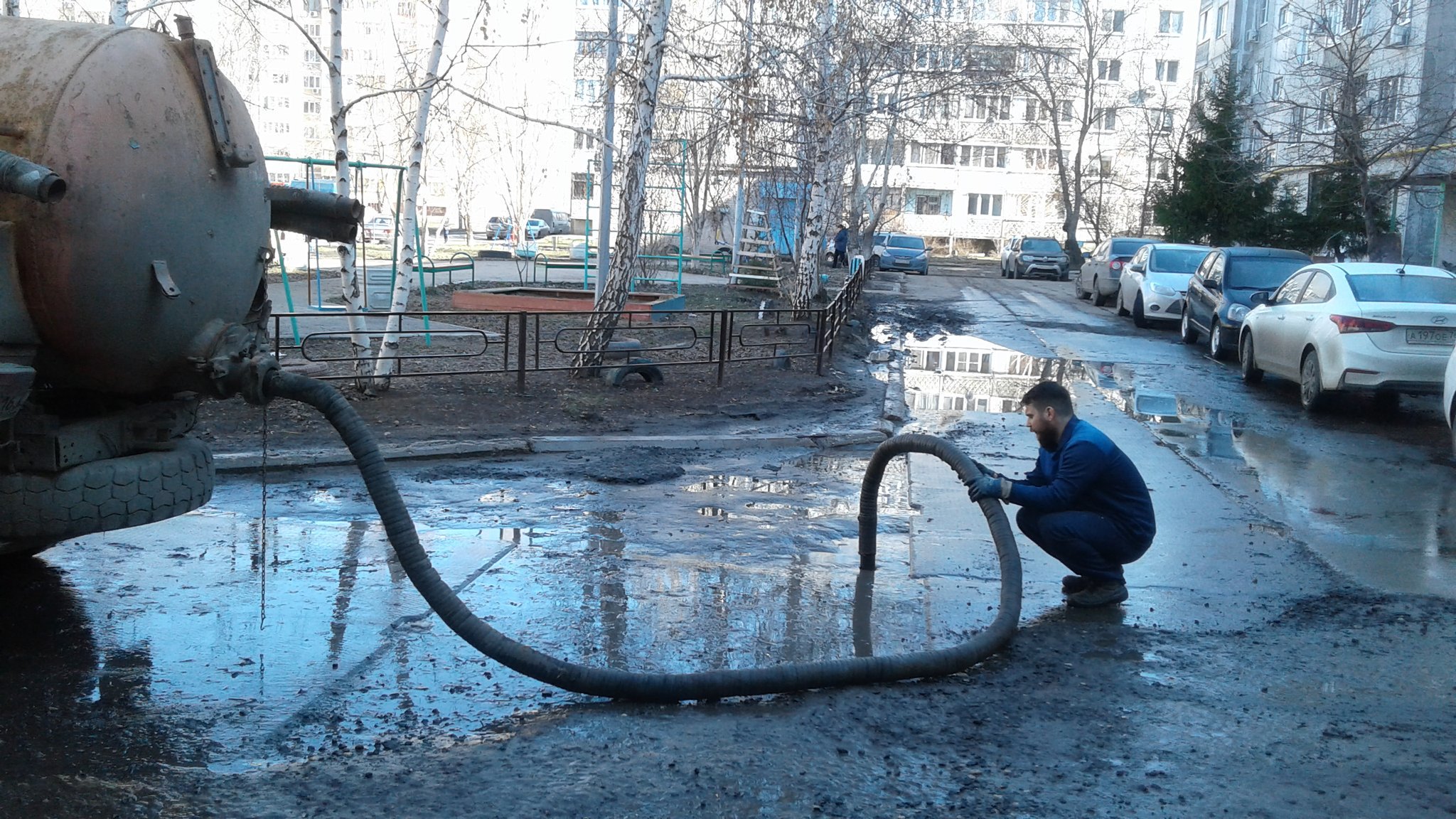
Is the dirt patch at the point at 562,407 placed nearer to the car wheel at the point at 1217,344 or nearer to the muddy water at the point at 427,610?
the muddy water at the point at 427,610

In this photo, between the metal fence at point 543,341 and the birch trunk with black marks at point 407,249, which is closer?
the birch trunk with black marks at point 407,249

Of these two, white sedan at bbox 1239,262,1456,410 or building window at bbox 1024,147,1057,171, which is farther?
building window at bbox 1024,147,1057,171

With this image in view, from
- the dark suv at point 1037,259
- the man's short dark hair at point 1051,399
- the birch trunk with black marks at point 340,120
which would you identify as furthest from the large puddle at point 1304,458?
the dark suv at point 1037,259

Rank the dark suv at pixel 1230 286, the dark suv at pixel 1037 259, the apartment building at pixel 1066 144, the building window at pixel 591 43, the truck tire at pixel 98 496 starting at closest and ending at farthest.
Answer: the truck tire at pixel 98 496, the building window at pixel 591 43, the dark suv at pixel 1230 286, the dark suv at pixel 1037 259, the apartment building at pixel 1066 144

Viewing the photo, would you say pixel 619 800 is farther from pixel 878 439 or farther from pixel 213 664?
pixel 878 439

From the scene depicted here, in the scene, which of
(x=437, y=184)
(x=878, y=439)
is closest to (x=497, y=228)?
(x=437, y=184)

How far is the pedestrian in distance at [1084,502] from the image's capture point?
5.74m

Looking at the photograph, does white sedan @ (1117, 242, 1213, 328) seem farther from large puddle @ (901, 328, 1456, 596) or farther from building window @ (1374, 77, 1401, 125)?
large puddle @ (901, 328, 1456, 596)

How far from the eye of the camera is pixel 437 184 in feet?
193

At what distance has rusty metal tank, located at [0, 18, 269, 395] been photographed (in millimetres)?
4145

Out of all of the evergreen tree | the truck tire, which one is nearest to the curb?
the truck tire

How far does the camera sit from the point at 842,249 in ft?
134

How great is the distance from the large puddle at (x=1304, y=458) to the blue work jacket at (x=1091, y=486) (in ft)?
5.31

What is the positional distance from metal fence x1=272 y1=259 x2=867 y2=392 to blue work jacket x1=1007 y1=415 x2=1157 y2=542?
557 cm
